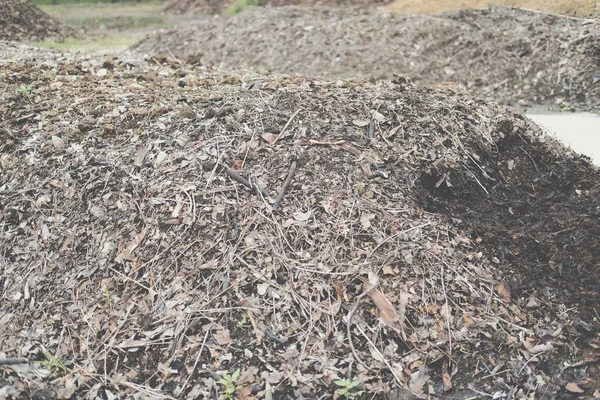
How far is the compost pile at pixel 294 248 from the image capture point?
227 cm

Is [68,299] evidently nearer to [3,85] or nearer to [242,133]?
[242,133]

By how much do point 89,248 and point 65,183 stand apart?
1.69 ft

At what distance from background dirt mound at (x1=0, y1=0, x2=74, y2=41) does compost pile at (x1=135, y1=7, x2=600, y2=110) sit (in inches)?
105

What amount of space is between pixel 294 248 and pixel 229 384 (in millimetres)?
738

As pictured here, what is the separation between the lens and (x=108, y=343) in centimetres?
234

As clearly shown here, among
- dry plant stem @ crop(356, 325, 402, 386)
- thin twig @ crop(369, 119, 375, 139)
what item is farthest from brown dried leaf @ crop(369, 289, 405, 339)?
thin twig @ crop(369, 119, 375, 139)

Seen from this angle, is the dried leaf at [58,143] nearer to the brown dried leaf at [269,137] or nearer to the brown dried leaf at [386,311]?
the brown dried leaf at [269,137]

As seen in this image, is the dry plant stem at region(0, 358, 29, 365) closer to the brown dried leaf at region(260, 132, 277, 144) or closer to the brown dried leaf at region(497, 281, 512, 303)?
the brown dried leaf at region(260, 132, 277, 144)

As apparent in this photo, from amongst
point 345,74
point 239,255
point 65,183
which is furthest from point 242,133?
point 345,74

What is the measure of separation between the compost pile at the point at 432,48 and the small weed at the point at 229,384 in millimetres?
5584

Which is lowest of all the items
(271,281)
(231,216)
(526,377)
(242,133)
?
(526,377)

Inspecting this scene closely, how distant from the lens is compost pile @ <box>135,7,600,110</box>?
6.68 metres

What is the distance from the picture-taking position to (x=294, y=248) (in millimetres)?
2572

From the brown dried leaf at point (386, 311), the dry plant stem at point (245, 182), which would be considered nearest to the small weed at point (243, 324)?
the brown dried leaf at point (386, 311)
